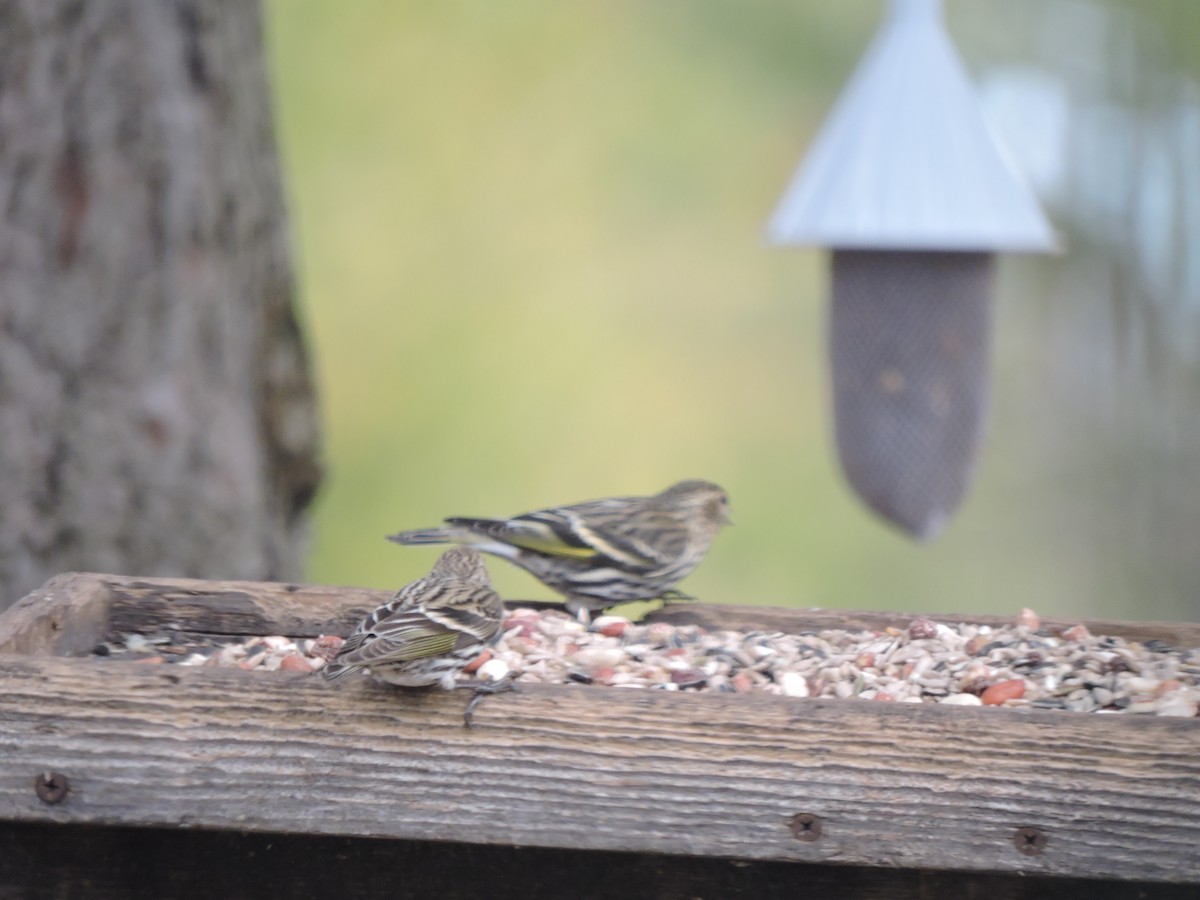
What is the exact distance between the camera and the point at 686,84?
7.26 meters

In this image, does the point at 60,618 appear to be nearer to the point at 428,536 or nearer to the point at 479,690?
the point at 479,690

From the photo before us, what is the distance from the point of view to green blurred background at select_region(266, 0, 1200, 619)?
6.70 m

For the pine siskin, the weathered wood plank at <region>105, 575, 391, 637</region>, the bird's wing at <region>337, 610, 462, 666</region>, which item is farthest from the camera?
the pine siskin

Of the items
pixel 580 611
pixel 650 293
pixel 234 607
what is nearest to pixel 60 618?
pixel 234 607

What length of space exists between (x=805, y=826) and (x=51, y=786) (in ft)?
3.30

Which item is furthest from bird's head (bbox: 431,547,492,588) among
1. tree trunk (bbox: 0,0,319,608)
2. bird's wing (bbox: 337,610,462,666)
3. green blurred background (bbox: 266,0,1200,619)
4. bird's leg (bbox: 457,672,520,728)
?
green blurred background (bbox: 266,0,1200,619)

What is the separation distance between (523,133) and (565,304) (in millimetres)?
820

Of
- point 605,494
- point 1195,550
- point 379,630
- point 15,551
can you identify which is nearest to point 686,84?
point 605,494

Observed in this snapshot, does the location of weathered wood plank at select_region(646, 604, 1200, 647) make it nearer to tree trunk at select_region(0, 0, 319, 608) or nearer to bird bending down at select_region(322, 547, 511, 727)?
bird bending down at select_region(322, 547, 511, 727)

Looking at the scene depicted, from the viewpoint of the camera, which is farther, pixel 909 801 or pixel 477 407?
pixel 477 407

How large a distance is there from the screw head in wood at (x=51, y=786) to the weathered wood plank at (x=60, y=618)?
0.33 m

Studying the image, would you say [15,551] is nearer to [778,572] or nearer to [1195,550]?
[778,572]

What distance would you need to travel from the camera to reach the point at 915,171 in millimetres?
4535

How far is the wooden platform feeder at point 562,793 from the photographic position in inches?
76.7
